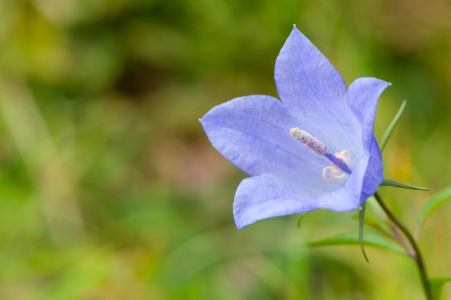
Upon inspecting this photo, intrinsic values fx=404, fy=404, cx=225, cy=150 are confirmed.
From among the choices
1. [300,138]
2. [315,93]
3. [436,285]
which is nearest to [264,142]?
[300,138]

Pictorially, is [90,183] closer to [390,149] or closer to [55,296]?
[55,296]

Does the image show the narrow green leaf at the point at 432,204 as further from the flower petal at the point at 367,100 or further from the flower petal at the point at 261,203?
the flower petal at the point at 261,203

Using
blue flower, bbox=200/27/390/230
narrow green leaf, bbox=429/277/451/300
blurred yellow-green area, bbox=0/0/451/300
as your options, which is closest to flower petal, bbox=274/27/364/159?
blue flower, bbox=200/27/390/230

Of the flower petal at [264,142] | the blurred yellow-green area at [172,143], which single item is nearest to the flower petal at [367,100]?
the flower petal at [264,142]

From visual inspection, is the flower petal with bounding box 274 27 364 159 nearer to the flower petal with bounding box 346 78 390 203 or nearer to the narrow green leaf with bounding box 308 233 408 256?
the flower petal with bounding box 346 78 390 203

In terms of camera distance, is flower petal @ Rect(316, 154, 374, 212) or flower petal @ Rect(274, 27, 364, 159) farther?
flower petal @ Rect(274, 27, 364, 159)

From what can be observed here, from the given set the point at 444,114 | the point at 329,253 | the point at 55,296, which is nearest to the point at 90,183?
the point at 55,296

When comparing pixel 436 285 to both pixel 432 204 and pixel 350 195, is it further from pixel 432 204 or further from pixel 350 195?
pixel 350 195

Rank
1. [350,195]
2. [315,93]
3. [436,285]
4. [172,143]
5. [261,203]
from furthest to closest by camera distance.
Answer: [172,143] < [315,93] < [436,285] < [261,203] < [350,195]
